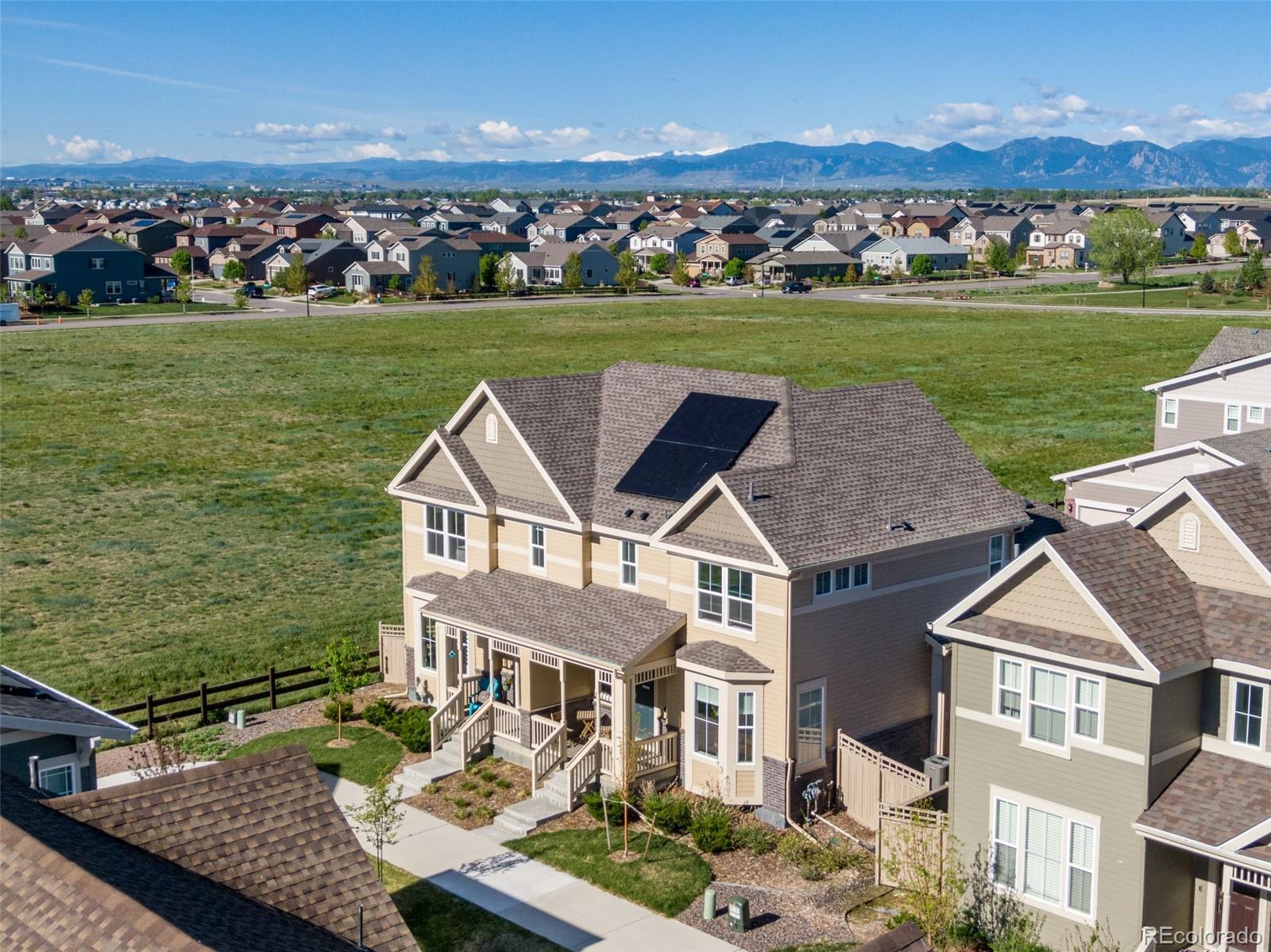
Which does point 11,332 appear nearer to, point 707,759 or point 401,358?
point 401,358

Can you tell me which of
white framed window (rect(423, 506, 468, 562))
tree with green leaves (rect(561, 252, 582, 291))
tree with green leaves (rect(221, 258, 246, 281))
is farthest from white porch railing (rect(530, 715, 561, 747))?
tree with green leaves (rect(221, 258, 246, 281))

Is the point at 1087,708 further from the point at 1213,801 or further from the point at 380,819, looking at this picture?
the point at 380,819

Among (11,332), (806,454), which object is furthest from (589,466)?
(11,332)

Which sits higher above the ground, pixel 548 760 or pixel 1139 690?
pixel 1139 690

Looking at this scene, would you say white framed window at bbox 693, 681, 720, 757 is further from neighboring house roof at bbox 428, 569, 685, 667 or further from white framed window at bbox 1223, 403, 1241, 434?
white framed window at bbox 1223, 403, 1241, 434

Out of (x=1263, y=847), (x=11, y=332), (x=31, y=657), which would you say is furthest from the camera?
(x=11, y=332)

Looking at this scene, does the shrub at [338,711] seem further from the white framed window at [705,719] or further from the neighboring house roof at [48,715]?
the neighboring house roof at [48,715]
